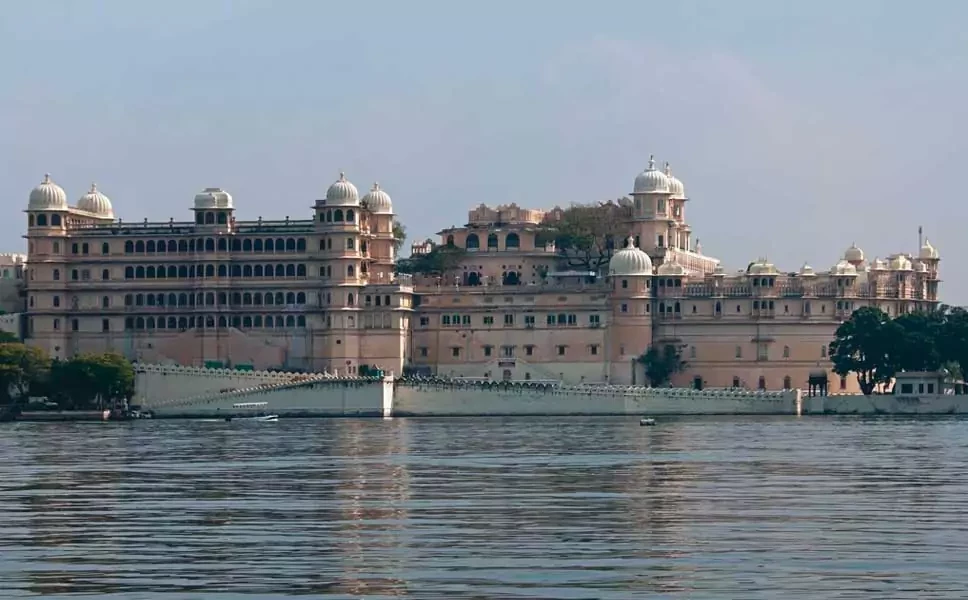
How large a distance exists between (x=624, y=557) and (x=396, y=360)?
91899 mm

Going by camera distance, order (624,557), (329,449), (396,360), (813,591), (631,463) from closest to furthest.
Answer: (813,591) < (624,557) < (631,463) < (329,449) < (396,360)

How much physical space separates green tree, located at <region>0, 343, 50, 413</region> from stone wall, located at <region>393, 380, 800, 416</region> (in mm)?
17450

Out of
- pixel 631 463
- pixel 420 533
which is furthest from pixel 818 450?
pixel 420 533

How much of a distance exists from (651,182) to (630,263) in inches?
363

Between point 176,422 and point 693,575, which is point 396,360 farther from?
point 693,575

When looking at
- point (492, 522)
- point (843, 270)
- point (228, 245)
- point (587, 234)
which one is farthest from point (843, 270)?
point (492, 522)

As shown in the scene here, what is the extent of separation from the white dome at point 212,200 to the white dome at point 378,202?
802 cm

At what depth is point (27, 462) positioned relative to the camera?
6656 cm

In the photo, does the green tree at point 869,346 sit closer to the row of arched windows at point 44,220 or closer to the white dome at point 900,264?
the white dome at point 900,264

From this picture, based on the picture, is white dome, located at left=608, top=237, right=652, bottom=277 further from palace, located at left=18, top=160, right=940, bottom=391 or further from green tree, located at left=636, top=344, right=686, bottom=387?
green tree, located at left=636, top=344, right=686, bottom=387

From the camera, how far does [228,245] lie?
12781 centimetres

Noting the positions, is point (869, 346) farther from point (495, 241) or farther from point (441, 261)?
point (441, 261)

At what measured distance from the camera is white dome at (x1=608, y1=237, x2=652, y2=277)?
422ft

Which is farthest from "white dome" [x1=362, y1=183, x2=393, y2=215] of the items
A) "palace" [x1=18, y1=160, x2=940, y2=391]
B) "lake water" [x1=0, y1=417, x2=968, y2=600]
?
"lake water" [x1=0, y1=417, x2=968, y2=600]
